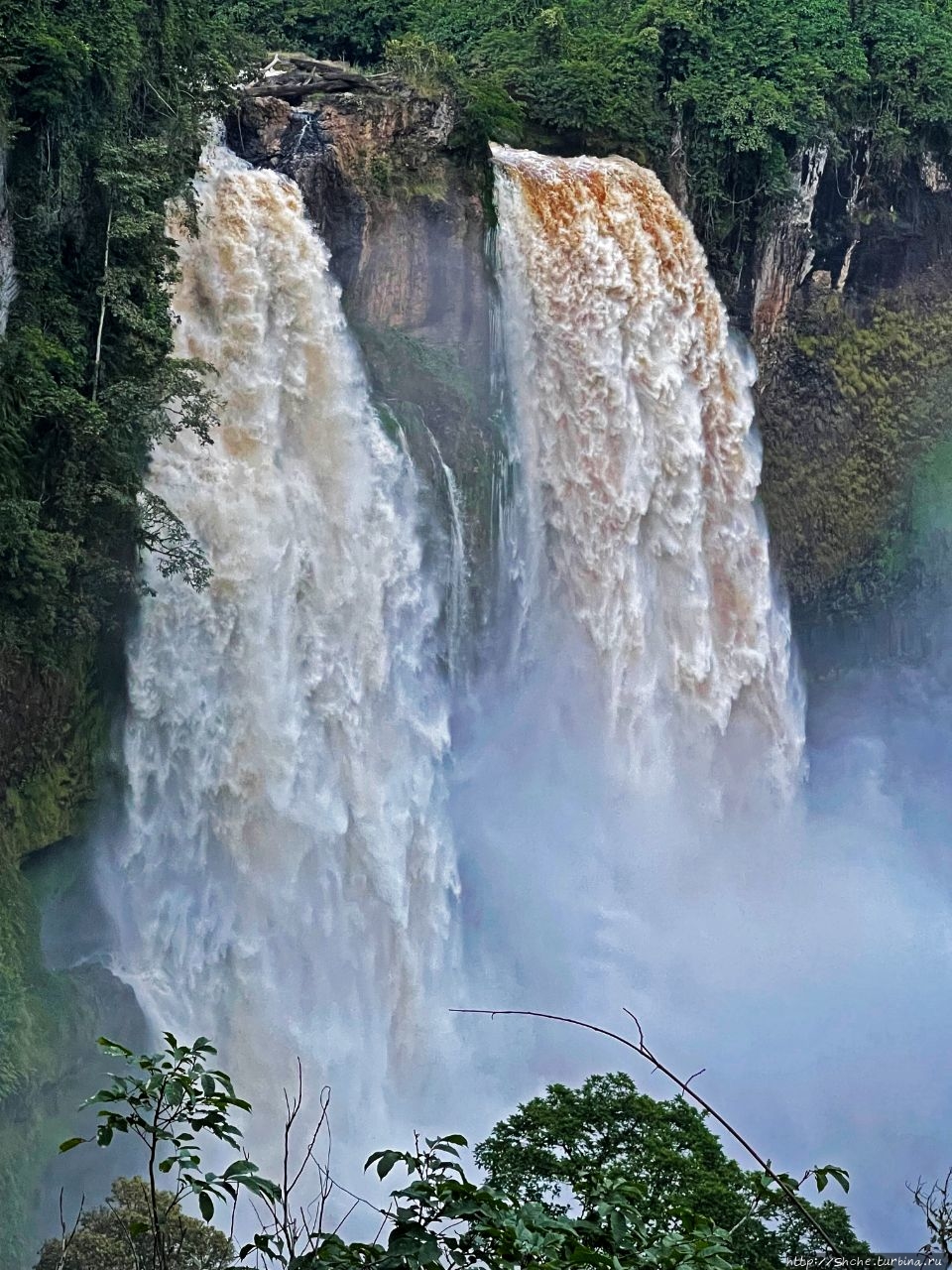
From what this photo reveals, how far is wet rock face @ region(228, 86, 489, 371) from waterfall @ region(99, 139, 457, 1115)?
109 cm

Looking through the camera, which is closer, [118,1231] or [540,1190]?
[540,1190]

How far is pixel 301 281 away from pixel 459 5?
8.81 meters

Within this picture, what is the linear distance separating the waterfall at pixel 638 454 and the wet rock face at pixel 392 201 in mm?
498

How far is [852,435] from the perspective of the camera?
24375mm

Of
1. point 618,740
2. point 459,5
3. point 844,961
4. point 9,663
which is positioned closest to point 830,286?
point 459,5

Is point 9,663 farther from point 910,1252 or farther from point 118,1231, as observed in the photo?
point 910,1252

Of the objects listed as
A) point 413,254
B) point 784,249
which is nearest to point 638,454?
point 413,254

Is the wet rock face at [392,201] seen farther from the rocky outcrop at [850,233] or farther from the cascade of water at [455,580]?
the rocky outcrop at [850,233]

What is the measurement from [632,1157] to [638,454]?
10.4m

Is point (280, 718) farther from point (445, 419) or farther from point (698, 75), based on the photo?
point (698, 75)

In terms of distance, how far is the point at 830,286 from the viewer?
943 inches

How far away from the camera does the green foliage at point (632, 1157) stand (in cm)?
1086

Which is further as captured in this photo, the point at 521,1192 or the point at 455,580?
the point at 455,580

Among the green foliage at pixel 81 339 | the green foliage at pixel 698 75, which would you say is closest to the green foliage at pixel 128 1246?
the green foliage at pixel 81 339
